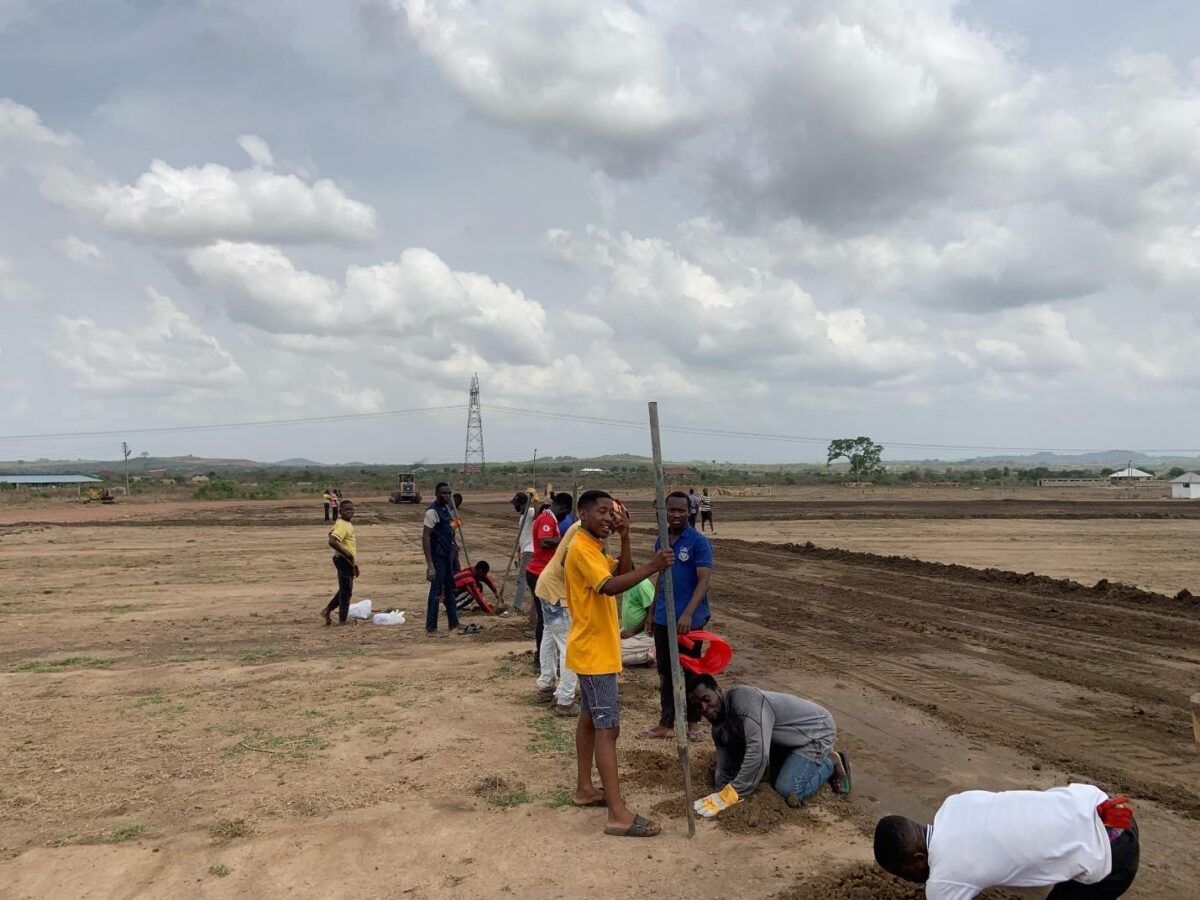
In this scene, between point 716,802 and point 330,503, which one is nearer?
point 716,802

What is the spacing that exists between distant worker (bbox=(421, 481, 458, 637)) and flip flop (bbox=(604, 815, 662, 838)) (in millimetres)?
5889

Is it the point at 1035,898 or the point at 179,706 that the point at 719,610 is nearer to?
the point at 179,706

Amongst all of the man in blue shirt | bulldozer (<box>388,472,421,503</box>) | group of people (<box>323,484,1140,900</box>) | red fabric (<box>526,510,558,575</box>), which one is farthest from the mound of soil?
bulldozer (<box>388,472,421,503</box>)

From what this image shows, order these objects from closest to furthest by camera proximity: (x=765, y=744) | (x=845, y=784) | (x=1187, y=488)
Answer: (x=765, y=744), (x=845, y=784), (x=1187, y=488)

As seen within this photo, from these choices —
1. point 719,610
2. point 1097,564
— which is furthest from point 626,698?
point 1097,564

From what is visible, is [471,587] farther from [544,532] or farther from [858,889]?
[858,889]

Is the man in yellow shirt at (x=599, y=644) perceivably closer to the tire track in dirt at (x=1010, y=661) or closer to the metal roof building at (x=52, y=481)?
the tire track in dirt at (x=1010, y=661)

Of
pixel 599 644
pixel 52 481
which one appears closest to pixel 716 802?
pixel 599 644

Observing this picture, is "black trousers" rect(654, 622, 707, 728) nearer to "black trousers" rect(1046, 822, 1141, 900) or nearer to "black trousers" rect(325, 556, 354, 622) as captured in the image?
"black trousers" rect(1046, 822, 1141, 900)

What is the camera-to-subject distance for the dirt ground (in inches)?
175

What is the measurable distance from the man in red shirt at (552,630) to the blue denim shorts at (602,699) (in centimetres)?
190

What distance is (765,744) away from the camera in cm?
507

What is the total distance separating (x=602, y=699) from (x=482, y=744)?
199cm

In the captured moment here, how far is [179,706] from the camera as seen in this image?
7.49 metres
